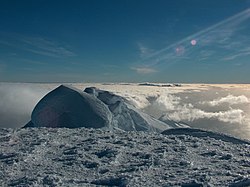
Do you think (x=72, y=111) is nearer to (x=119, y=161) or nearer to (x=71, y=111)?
(x=71, y=111)

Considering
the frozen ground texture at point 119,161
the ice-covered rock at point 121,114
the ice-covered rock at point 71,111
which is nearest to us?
the frozen ground texture at point 119,161

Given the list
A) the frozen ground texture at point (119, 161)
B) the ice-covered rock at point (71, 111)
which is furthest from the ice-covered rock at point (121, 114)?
the frozen ground texture at point (119, 161)

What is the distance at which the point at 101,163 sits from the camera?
1139 centimetres

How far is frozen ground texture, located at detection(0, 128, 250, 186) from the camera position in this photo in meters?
9.31

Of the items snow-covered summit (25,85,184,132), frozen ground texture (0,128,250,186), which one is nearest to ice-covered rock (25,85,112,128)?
snow-covered summit (25,85,184,132)

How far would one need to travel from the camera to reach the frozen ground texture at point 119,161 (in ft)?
30.6

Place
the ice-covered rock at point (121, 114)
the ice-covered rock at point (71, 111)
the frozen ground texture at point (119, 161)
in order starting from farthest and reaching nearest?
the ice-covered rock at point (121, 114)
the ice-covered rock at point (71, 111)
the frozen ground texture at point (119, 161)

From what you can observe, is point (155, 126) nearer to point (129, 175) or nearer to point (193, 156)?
point (193, 156)

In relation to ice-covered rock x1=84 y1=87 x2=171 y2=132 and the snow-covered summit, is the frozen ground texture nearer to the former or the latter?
the snow-covered summit

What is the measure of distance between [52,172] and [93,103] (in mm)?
20065

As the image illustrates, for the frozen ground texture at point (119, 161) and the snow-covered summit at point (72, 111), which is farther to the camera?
the snow-covered summit at point (72, 111)

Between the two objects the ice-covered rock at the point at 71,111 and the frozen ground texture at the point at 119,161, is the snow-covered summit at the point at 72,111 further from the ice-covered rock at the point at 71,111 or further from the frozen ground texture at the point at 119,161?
the frozen ground texture at the point at 119,161

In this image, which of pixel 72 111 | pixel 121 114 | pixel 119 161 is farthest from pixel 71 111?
pixel 119 161

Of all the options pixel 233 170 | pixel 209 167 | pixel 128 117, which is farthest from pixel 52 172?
pixel 128 117
